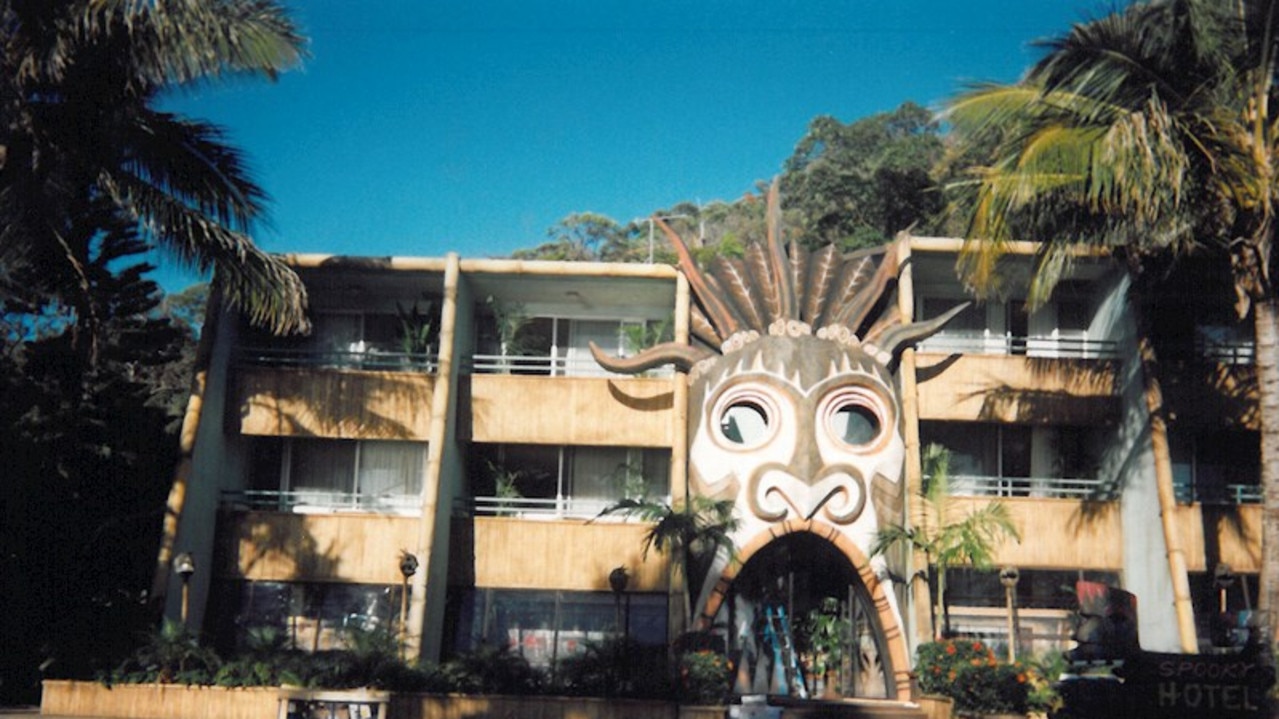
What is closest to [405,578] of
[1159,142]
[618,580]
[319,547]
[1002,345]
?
[319,547]

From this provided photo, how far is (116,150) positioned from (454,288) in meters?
6.62

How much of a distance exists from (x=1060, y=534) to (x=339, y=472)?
538 inches

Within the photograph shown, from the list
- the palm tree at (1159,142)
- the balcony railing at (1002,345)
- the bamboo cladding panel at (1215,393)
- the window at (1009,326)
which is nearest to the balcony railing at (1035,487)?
the bamboo cladding panel at (1215,393)

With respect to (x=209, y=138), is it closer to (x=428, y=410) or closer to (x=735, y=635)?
(x=428, y=410)

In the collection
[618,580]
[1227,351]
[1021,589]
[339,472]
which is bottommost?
[618,580]

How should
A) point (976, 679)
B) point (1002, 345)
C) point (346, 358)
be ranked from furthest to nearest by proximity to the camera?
point (346, 358), point (1002, 345), point (976, 679)

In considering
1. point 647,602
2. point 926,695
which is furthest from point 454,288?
point 926,695

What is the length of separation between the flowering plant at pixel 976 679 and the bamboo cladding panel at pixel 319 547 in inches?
372

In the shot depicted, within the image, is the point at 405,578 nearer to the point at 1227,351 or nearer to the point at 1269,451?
the point at 1269,451

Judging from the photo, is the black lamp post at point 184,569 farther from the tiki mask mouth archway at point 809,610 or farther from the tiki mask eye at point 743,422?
the tiki mask eye at point 743,422

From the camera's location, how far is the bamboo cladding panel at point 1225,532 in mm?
23812

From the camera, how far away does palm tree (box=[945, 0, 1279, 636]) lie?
17.8m

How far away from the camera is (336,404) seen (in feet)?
82.6

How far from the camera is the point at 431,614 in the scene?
2377 cm
